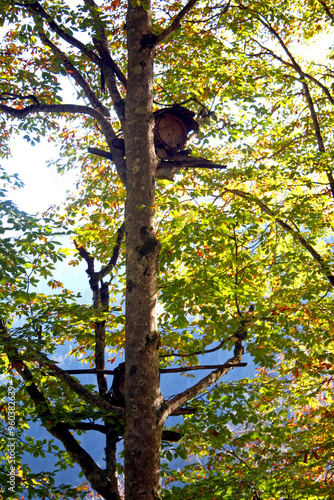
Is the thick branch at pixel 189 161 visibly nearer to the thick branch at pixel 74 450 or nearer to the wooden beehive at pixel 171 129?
the wooden beehive at pixel 171 129

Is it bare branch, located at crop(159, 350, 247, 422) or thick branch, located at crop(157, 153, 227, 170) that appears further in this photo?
thick branch, located at crop(157, 153, 227, 170)

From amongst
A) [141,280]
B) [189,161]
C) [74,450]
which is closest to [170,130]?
[189,161]

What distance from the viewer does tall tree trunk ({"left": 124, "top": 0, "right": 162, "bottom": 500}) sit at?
325 cm

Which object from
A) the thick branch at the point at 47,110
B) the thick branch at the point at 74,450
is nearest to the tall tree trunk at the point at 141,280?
the thick branch at the point at 74,450

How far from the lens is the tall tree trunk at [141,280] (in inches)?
128

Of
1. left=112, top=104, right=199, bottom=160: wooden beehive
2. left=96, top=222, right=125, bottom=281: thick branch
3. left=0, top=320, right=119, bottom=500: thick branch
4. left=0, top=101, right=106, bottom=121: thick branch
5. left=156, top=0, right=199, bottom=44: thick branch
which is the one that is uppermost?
left=0, top=101, right=106, bottom=121: thick branch

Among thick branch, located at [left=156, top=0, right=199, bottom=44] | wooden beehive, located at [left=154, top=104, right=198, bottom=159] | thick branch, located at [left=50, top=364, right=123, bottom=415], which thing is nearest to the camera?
thick branch, located at [left=50, top=364, right=123, bottom=415]

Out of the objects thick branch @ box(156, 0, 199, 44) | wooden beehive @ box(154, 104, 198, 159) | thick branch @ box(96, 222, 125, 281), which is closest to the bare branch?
thick branch @ box(96, 222, 125, 281)

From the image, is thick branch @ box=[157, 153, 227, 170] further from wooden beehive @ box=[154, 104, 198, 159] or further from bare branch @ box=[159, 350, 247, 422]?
bare branch @ box=[159, 350, 247, 422]

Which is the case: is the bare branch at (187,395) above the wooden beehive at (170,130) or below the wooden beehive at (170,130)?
below

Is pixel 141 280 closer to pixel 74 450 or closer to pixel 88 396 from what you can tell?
pixel 88 396

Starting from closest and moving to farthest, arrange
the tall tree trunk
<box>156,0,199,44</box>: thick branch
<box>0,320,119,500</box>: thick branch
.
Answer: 1. the tall tree trunk
2. <box>0,320,119,500</box>: thick branch
3. <box>156,0,199,44</box>: thick branch

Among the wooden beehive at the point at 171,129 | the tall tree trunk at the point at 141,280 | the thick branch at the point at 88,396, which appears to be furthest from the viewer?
the wooden beehive at the point at 171,129

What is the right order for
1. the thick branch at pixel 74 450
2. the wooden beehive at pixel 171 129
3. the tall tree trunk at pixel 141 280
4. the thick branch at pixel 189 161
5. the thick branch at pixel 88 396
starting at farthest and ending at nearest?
the wooden beehive at pixel 171 129
the thick branch at pixel 189 161
the thick branch at pixel 74 450
the thick branch at pixel 88 396
the tall tree trunk at pixel 141 280
